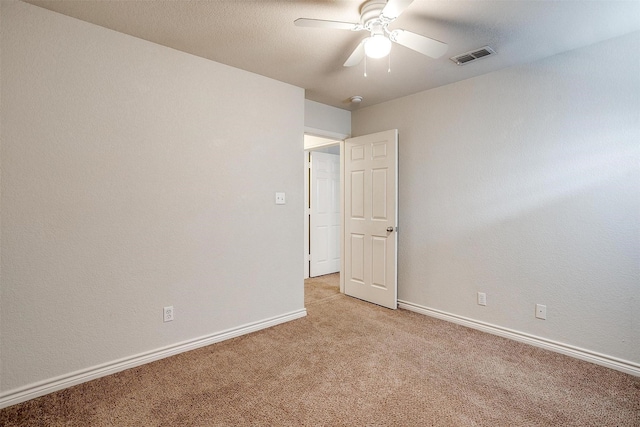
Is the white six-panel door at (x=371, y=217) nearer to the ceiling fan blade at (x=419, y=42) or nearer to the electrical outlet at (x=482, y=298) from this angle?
the electrical outlet at (x=482, y=298)

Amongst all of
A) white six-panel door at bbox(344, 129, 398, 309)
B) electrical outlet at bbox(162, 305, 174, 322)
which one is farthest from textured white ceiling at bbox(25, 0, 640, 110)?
electrical outlet at bbox(162, 305, 174, 322)

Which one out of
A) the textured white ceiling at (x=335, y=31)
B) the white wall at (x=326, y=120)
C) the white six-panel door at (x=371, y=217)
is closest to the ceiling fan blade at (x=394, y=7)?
the textured white ceiling at (x=335, y=31)

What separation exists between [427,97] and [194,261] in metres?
2.80

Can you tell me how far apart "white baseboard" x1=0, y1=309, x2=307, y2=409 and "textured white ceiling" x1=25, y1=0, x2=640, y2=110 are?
7.58 feet

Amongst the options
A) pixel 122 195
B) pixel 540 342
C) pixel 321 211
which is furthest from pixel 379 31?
pixel 321 211

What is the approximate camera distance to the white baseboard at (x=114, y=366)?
182 centimetres

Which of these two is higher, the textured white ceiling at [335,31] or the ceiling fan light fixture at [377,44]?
the textured white ceiling at [335,31]

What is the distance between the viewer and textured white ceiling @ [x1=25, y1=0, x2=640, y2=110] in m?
1.85

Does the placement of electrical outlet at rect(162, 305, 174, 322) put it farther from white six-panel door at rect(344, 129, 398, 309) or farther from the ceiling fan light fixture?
the ceiling fan light fixture

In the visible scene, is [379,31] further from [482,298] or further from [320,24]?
[482,298]

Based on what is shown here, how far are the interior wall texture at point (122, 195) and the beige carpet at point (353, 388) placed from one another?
11.9 inches

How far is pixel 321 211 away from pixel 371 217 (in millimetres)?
1593

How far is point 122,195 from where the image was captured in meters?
2.16

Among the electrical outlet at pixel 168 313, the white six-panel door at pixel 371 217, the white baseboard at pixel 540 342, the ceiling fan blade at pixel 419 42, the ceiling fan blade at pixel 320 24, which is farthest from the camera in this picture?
the white six-panel door at pixel 371 217
